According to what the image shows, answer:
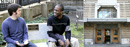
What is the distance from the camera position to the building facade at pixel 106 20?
28.6ft

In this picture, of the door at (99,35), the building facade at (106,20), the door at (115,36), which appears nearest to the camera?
the building facade at (106,20)

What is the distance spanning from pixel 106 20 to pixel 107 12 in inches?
13.1

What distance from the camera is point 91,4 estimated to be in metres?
8.66

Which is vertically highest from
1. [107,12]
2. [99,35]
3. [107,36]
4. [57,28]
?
[57,28]

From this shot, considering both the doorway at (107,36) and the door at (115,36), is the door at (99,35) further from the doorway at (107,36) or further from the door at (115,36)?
the door at (115,36)

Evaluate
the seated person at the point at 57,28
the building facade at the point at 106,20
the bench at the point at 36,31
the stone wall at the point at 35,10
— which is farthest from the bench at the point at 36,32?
the stone wall at the point at 35,10

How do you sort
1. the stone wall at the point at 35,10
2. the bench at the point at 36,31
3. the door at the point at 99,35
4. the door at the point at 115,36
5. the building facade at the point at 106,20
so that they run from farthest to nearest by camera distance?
the door at the point at 115,36, the door at the point at 99,35, the stone wall at the point at 35,10, the building facade at the point at 106,20, the bench at the point at 36,31

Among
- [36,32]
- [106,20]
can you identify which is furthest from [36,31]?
[106,20]

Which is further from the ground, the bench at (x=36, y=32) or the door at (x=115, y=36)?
the bench at (x=36, y=32)

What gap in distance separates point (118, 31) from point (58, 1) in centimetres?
583

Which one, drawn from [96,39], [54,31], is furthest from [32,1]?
[54,31]

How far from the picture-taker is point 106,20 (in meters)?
8.92

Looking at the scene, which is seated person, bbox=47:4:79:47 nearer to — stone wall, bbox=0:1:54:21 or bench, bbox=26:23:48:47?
bench, bbox=26:23:48:47

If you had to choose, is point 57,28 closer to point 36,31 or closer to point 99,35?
point 36,31
